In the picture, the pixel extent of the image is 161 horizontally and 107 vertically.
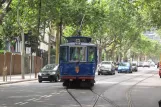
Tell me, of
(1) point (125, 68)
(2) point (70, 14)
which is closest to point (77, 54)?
(2) point (70, 14)

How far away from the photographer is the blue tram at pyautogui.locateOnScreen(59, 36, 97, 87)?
23.8 m

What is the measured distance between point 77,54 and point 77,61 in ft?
1.53

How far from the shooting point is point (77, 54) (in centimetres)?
2409

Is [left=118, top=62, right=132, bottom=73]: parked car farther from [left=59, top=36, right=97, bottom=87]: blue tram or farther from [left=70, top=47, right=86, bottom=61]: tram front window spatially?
[left=70, top=47, right=86, bottom=61]: tram front window

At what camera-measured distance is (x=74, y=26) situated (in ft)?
151

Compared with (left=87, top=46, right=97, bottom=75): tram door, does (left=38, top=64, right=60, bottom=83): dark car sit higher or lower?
lower

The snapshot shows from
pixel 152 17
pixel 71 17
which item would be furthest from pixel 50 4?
pixel 152 17

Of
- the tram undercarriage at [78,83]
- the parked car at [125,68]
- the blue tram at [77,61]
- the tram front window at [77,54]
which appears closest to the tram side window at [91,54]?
the blue tram at [77,61]

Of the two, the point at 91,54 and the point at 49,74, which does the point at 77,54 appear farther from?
the point at 49,74

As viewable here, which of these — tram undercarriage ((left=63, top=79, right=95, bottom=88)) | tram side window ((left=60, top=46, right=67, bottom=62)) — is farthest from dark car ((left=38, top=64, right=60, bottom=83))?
tram side window ((left=60, top=46, right=67, bottom=62))

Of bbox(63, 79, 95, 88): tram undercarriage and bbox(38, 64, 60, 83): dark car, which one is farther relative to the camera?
bbox(38, 64, 60, 83): dark car

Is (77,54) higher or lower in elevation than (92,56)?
higher

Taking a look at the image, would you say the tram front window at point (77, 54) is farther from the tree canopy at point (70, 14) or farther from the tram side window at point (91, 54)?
the tree canopy at point (70, 14)

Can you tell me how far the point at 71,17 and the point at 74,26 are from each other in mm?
3139
